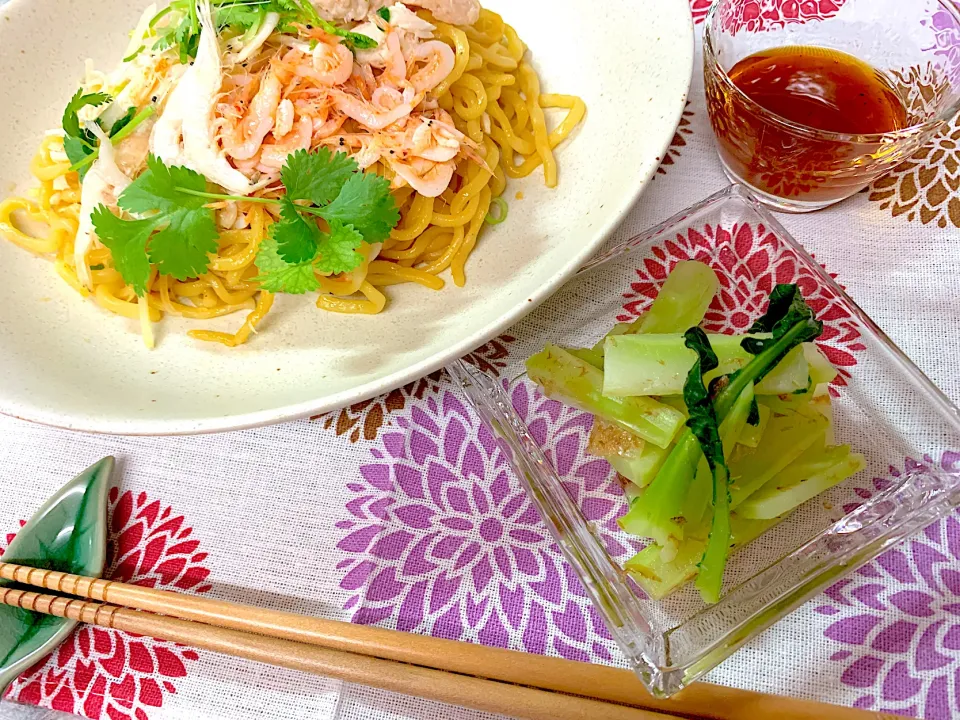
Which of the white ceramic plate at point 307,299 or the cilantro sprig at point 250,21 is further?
the cilantro sprig at point 250,21

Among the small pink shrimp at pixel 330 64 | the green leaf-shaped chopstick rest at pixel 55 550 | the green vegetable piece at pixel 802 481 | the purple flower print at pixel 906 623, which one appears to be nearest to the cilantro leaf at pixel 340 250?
the small pink shrimp at pixel 330 64

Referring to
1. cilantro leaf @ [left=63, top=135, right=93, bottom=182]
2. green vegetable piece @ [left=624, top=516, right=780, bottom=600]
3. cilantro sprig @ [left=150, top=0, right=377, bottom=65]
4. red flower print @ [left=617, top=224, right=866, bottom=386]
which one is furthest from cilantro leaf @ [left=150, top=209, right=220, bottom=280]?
green vegetable piece @ [left=624, top=516, right=780, bottom=600]

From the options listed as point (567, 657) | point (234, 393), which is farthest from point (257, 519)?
point (567, 657)

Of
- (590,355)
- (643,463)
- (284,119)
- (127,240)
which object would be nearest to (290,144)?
(284,119)

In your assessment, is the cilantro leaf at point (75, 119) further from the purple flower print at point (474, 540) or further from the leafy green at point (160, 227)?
the purple flower print at point (474, 540)

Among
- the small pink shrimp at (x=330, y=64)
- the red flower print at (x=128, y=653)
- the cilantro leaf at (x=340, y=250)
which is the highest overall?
the small pink shrimp at (x=330, y=64)

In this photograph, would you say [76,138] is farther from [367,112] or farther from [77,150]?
[367,112]

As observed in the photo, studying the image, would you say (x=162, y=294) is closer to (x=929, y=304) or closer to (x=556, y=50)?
(x=556, y=50)
